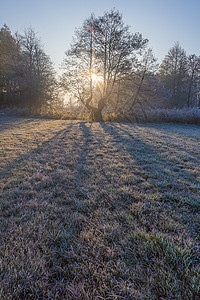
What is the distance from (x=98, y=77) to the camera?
1420 cm

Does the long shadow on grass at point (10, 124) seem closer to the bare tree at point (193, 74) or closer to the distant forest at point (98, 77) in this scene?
the distant forest at point (98, 77)

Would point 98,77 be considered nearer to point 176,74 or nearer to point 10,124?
point 10,124

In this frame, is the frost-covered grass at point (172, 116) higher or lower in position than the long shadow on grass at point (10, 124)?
higher

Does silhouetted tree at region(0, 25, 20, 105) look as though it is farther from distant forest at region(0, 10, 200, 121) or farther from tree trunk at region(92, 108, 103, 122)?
tree trunk at region(92, 108, 103, 122)

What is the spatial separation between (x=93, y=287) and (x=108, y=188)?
1431mm

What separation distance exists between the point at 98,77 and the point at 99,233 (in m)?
15.3

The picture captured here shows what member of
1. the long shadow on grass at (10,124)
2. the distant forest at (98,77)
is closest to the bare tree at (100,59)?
the distant forest at (98,77)

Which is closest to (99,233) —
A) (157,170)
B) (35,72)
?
(157,170)

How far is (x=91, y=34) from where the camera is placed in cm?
1288

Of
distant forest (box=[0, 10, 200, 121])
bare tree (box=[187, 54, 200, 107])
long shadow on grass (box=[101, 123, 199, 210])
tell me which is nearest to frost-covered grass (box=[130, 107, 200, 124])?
distant forest (box=[0, 10, 200, 121])

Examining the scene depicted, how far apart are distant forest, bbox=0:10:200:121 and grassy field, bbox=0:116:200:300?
1176 centimetres

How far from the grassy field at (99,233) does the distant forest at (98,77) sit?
11758 millimetres

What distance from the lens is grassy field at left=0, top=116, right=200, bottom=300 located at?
1.03 meters

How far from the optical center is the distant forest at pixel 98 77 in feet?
43.0
